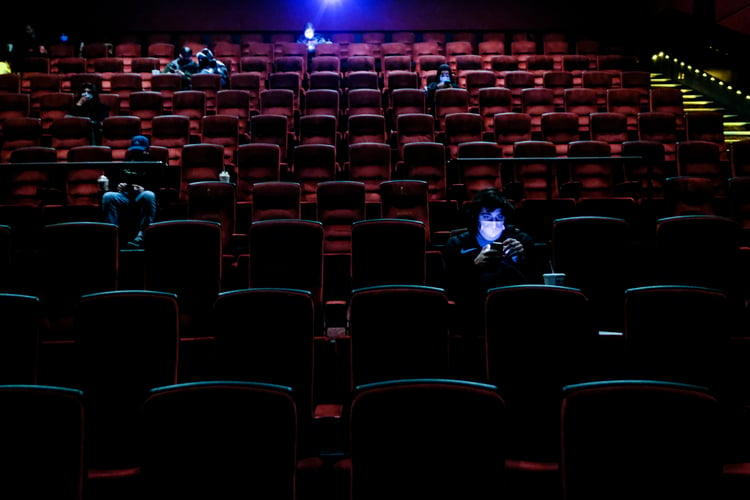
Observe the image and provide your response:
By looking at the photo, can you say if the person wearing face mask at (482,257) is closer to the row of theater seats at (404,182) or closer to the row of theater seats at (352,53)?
the row of theater seats at (404,182)

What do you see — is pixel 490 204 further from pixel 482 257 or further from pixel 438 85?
pixel 438 85

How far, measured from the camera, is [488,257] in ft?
4.11

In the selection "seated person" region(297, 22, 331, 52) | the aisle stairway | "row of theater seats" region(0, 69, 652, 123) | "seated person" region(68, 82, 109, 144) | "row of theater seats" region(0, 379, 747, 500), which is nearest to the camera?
"row of theater seats" region(0, 379, 747, 500)

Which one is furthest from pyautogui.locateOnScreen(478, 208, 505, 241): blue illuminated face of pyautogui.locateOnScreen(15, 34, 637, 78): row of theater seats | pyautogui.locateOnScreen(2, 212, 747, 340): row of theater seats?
pyautogui.locateOnScreen(15, 34, 637, 78): row of theater seats

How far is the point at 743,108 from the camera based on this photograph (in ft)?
9.97

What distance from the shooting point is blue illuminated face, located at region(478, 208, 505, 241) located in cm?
129

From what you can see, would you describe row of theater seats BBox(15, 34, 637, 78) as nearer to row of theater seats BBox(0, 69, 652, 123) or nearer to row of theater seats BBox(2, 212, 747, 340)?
row of theater seats BBox(0, 69, 652, 123)

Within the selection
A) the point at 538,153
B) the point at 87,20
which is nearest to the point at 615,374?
the point at 538,153

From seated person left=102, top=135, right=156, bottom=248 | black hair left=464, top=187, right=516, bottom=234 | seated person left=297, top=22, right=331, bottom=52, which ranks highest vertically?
seated person left=297, top=22, right=331, bottom=52

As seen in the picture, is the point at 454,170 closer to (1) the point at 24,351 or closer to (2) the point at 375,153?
(2) the point at 375,153

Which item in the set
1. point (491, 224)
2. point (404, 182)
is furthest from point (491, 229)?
point (404, 182)

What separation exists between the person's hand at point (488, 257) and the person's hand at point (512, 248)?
2 centimetres

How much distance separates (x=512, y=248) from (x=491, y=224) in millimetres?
69

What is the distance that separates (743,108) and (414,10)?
7.24 ft
